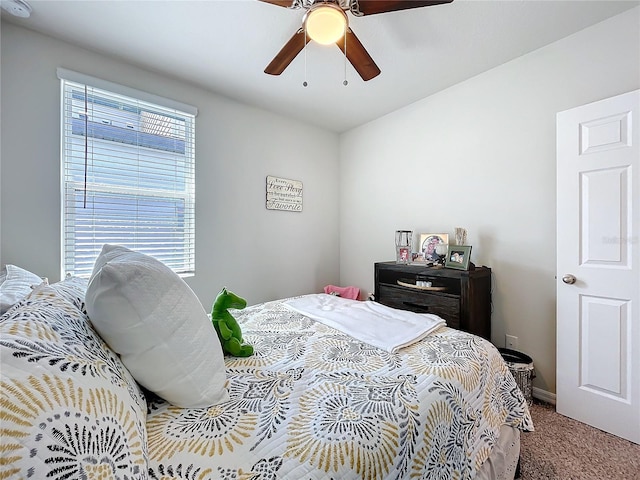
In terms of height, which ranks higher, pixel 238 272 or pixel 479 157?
pixel 479 157

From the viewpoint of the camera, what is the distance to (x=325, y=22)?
1455mm

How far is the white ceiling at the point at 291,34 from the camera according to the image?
1740 millimetres

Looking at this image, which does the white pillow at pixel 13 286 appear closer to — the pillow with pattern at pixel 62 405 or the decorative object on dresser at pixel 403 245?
the pillow with pattern at pixel 62 405

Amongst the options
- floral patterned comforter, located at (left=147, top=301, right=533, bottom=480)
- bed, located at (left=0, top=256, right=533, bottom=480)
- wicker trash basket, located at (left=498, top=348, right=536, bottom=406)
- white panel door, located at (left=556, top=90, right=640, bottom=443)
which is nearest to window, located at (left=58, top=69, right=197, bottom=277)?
bed, located at (left=0, top=256, right=533, bottom=480)

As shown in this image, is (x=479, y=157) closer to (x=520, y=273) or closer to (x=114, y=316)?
(x=520, y=273)

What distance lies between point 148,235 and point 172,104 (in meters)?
1.17

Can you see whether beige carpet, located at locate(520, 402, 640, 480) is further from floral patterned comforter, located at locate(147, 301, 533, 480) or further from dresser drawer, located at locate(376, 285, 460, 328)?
dresser drawer, located at locate(376, 285, 460, 328)

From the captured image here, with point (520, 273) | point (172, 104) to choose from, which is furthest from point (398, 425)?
point (172, 104)

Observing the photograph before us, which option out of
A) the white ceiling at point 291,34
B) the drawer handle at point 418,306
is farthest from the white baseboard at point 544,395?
the white ceiling at point 291,34

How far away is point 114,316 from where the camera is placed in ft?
2.37

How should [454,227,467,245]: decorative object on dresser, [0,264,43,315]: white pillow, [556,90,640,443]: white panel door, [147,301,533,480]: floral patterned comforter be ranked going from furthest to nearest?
A: [454,227,467,245]: decorative object on dresser → [556,90,640,443]: white panel door → [0,264,43,315]: white pillow → [147,301,533,480]: floral patterned comforter

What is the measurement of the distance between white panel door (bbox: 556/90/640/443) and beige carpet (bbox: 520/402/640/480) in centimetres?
11

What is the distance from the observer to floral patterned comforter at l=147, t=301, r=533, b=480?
2.31 feet

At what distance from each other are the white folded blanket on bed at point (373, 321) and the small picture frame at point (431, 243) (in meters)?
0.92
